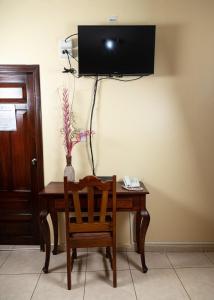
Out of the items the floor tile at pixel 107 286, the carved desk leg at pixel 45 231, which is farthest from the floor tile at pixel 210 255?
the carved desk leg at pixel 45 231

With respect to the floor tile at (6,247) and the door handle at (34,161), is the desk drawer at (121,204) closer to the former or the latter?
the door handle at (34,161)

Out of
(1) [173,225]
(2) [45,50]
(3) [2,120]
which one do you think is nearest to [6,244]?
(3) [2,120]

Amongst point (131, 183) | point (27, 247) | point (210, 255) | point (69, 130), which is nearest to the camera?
point (131, 183)

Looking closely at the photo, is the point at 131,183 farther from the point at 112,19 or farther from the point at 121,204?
the point at 112,19

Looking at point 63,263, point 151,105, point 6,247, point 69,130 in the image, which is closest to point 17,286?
point 63,263

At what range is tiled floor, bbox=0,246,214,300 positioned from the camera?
6.32ft

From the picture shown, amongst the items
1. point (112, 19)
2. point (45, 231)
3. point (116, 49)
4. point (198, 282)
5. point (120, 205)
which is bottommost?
point (198, 282)

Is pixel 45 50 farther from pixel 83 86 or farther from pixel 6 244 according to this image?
pixel 6 244

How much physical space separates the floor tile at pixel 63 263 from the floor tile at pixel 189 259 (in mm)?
928

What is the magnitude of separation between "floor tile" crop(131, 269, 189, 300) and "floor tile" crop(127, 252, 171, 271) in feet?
0.27

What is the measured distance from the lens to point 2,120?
2486 mm

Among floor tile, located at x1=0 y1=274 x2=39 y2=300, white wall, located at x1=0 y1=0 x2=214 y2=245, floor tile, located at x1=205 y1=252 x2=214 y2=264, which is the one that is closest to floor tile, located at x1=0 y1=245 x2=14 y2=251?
floor tile, located at x1=0 y1=274 x2=39 y2=300

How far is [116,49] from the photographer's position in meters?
2.23

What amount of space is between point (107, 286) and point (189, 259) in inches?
38.5
